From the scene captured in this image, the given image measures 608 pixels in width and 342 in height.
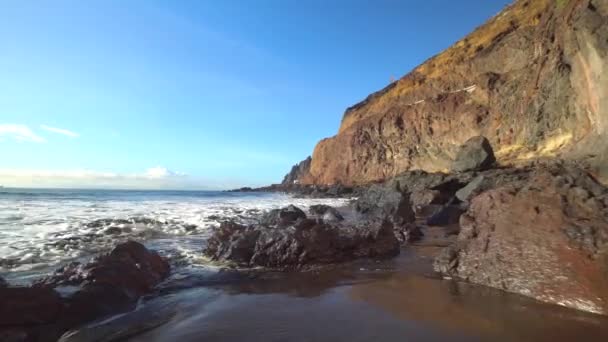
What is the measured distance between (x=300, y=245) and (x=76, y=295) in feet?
8.64

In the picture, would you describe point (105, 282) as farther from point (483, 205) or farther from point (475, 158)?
point (475, 158)

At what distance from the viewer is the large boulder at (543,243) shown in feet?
9.79

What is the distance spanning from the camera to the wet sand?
2430 mm

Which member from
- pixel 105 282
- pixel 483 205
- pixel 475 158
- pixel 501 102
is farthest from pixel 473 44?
pixel 105 282

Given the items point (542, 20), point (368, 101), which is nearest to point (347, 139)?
point (368, 101)

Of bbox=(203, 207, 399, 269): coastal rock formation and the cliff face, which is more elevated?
the cliff face

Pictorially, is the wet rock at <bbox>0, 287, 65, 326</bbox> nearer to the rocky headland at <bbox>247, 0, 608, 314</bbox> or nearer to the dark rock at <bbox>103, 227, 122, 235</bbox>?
the rocky headland at <bbox>247, 0, 608, 314</bbox>

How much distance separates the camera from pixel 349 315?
280cm

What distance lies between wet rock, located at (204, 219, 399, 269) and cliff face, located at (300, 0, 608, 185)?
1057cm

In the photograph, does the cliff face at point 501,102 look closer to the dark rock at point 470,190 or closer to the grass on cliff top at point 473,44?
the grass on cliff top at point 473,44

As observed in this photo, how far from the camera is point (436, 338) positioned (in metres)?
2.36

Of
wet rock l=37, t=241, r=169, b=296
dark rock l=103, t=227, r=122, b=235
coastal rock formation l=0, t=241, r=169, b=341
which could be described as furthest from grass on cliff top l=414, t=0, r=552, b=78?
coastal rock formation l=0, t=241, r=169, b=341

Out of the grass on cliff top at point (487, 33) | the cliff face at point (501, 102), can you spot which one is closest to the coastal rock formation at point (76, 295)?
the cliff face at point (501, 102)

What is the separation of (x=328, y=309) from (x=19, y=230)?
736cm
